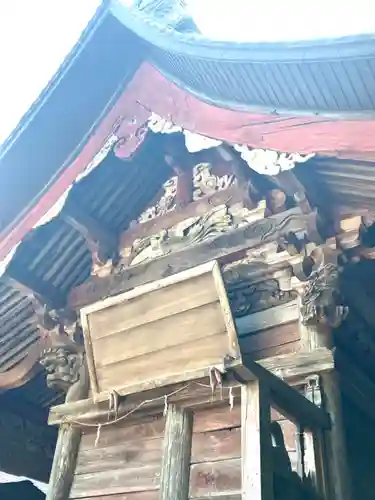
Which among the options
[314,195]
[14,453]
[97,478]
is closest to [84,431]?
[97,478]

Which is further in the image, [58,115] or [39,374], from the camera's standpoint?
[39,374]

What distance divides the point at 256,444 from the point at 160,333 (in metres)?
0.78

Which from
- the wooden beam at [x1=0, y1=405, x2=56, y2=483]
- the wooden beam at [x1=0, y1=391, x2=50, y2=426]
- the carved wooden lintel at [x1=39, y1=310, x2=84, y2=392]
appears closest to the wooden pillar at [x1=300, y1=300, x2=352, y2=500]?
the carved wooden lintel at [x1=39, y1=310, x2=84, y2=392]

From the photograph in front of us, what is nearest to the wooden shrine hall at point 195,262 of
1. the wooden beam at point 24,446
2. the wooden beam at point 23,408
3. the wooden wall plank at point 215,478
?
the wooden wall plank at point 215,478

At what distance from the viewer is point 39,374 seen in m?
4.89

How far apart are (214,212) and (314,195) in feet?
2.41

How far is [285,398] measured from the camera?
254cm

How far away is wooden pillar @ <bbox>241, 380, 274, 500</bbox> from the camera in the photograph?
2.14 meters

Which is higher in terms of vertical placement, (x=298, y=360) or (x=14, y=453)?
(x=14, y=453)

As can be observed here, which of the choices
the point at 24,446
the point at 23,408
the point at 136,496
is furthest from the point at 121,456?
the point at 24,446

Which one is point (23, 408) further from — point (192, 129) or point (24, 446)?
point (192, 129)

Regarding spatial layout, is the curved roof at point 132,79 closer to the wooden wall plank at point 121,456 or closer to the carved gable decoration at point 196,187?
the carved gable decoration at point 196,187

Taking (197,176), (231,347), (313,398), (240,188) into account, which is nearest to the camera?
(231,347)

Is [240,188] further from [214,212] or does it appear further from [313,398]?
[313,398]
